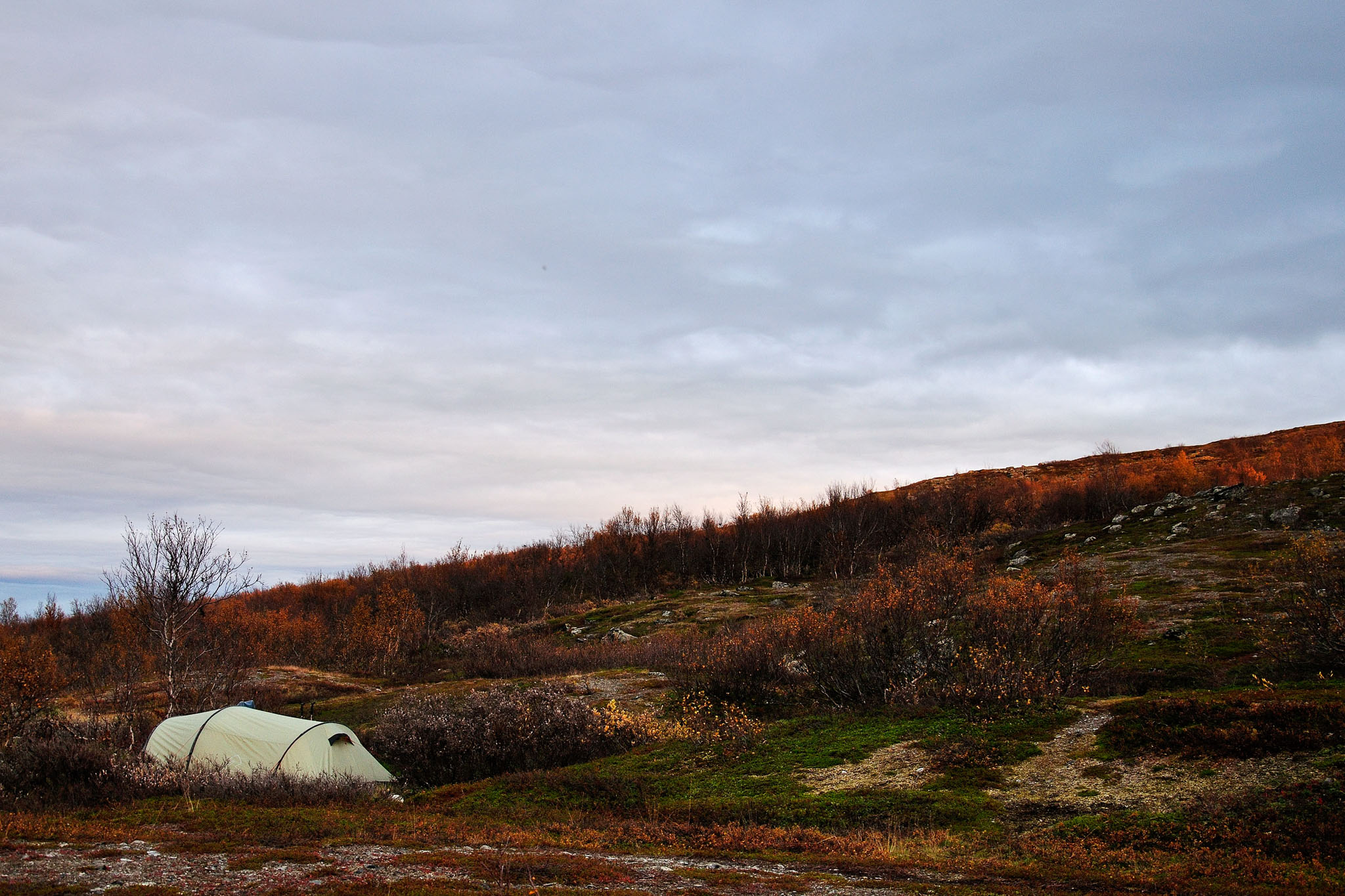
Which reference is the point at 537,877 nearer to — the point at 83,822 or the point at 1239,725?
the point at 83,822

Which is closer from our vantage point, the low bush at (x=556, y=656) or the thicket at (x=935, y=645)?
the thicket at (x=935, y=645)

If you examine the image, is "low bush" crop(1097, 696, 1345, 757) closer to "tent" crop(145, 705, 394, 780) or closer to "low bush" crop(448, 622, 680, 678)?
"tent" crop(145, 705, 394, 780)

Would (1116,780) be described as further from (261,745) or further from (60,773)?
(60,773)

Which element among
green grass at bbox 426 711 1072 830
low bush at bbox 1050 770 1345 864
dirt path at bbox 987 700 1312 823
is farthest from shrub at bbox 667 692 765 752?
low bush at bbox 1050 770 1345 864

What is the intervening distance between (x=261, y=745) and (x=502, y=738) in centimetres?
693

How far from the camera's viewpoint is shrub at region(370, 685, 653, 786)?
78.0 feet

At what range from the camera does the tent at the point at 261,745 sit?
21953 millimetres

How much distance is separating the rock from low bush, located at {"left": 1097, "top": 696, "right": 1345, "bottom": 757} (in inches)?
1374

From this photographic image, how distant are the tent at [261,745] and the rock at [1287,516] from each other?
4791 centimetres

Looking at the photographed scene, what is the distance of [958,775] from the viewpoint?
52.4ft

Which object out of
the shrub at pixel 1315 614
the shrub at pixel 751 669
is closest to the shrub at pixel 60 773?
the shrub at pixel 751 669

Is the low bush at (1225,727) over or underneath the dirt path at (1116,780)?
over

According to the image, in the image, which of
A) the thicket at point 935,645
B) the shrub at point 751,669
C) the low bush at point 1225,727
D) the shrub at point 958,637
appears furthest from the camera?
the shrub at point 751,669

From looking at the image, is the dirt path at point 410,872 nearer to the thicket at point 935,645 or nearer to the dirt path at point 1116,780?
the dirt path at point 1116,780
